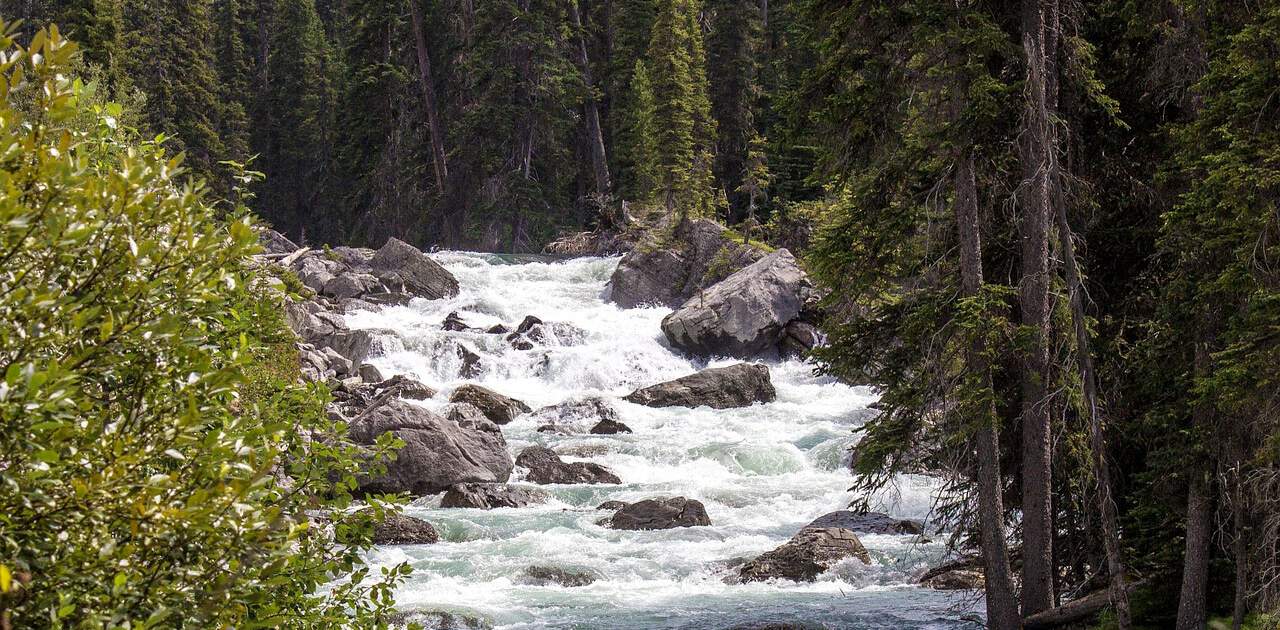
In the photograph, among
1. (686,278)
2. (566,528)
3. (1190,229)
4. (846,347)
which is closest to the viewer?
(1190,229)

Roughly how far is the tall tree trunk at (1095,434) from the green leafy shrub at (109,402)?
7.06 meters

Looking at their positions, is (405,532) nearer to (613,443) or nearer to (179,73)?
(613,443)

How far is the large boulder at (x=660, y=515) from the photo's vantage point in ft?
53.8

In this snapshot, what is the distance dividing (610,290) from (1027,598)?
2524cm

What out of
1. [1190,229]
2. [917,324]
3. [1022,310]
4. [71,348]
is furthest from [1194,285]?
[71,348]

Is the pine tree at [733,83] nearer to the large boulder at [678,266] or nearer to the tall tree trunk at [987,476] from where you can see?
the large boulder at [678,266]

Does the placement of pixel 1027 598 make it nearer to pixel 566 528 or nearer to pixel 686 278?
pixel 566 528

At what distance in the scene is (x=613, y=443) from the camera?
21.6m

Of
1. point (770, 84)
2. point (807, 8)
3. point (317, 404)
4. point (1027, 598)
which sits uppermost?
point (770, 84)

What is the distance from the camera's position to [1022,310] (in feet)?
32.0

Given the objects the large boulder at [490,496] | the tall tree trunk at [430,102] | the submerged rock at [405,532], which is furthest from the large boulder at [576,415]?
the tall tree trunk at [430,102]

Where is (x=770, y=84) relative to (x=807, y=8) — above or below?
above

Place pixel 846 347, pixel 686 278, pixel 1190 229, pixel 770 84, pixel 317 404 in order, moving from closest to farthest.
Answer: pixel 317 404
pixel 1190 229
pixel 846 347
pixel 686 278
pixel 770 84

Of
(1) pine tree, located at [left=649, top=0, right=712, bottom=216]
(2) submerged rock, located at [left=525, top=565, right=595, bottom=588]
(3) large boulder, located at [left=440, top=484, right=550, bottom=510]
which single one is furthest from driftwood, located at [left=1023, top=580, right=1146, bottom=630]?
(1) pine tree, located at [left=649, top=0, right=712, bottom=216]
